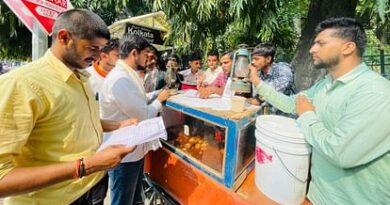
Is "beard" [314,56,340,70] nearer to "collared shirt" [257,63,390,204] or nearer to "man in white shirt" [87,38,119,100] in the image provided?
"collared shirt" [257,63,390,204]

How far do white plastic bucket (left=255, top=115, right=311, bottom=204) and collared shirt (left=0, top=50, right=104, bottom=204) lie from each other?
2.61ft

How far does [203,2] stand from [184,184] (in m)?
2.44

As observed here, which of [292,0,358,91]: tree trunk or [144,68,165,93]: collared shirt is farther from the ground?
[292,0,358,91]: tree trunk

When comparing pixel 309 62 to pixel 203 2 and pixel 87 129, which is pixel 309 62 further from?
pixel 87 129

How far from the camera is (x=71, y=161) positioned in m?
1.18

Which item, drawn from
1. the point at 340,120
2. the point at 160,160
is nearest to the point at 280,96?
the point at 340,120

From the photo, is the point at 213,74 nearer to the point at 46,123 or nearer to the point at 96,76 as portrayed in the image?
the point at 96,76

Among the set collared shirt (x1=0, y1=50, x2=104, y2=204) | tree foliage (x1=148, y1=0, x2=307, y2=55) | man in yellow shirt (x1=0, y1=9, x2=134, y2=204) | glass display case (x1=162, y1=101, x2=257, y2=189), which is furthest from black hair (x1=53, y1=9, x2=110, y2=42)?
tree foliage (x1=148, y1=0, x2=307, y2=55)

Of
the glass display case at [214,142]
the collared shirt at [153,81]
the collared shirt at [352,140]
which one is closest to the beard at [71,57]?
the glass display case at [214,142]

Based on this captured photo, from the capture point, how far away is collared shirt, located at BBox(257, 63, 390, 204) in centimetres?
113

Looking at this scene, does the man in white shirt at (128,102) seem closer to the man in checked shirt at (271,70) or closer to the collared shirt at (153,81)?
the man in checked shirt at (271,70)

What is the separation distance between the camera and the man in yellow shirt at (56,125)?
1002mm

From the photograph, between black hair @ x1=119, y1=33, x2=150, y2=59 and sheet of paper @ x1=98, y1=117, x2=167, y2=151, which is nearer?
sheet of paper @ x1=98, y1=117, x2=167, y2=151

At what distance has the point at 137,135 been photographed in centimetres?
145
